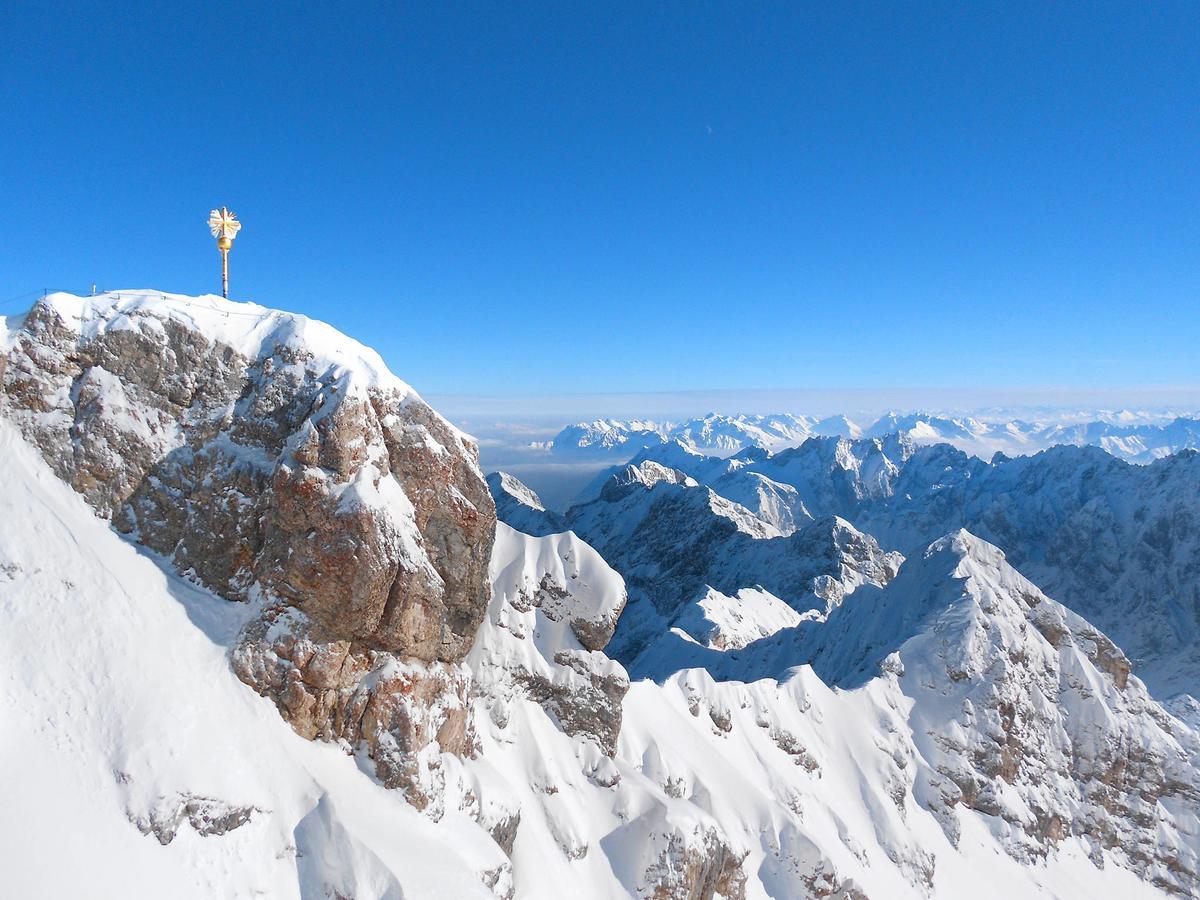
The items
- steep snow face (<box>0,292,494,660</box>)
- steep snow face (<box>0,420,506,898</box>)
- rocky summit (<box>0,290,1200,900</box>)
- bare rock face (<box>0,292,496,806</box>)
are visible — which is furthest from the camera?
steep snow face (<box>0,292,494,660</box>)

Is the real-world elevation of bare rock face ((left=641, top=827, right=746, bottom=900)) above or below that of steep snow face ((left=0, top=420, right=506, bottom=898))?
below

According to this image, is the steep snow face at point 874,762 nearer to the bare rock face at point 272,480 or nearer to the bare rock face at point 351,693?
the bare rock face at point 351,693

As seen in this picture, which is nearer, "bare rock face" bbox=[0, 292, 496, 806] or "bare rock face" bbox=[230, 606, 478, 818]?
"bare rock face" bbox=[230, 606, 478, 818]

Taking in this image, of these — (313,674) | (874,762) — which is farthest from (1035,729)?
(313,674)

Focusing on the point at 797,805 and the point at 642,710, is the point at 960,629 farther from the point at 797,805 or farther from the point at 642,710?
the point at 642,710

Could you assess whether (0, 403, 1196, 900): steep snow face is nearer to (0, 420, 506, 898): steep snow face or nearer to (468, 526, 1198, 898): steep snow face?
(0, 420, 506, 898): steep snow face

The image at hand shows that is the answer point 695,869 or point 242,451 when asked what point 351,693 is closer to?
point 242,451

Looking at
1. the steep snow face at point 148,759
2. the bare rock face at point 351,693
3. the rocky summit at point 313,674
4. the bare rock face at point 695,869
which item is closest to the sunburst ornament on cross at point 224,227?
the rocky summit at point 313,674

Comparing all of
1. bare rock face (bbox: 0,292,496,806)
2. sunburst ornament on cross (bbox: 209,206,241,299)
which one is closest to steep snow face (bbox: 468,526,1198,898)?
bare rock face (bbox: 0,292,496,806)

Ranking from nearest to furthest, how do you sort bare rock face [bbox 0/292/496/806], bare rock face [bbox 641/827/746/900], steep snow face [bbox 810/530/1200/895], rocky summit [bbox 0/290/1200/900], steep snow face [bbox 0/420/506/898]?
steep snow face [bbox 0/420/506/898], rocky summit [bbox 0/290/1200/900], bare rock face [bbox 0/292/496/806], bare rock face [bbox 641/827/746/900], steep snow face [bbox 810/530/1200/895]
